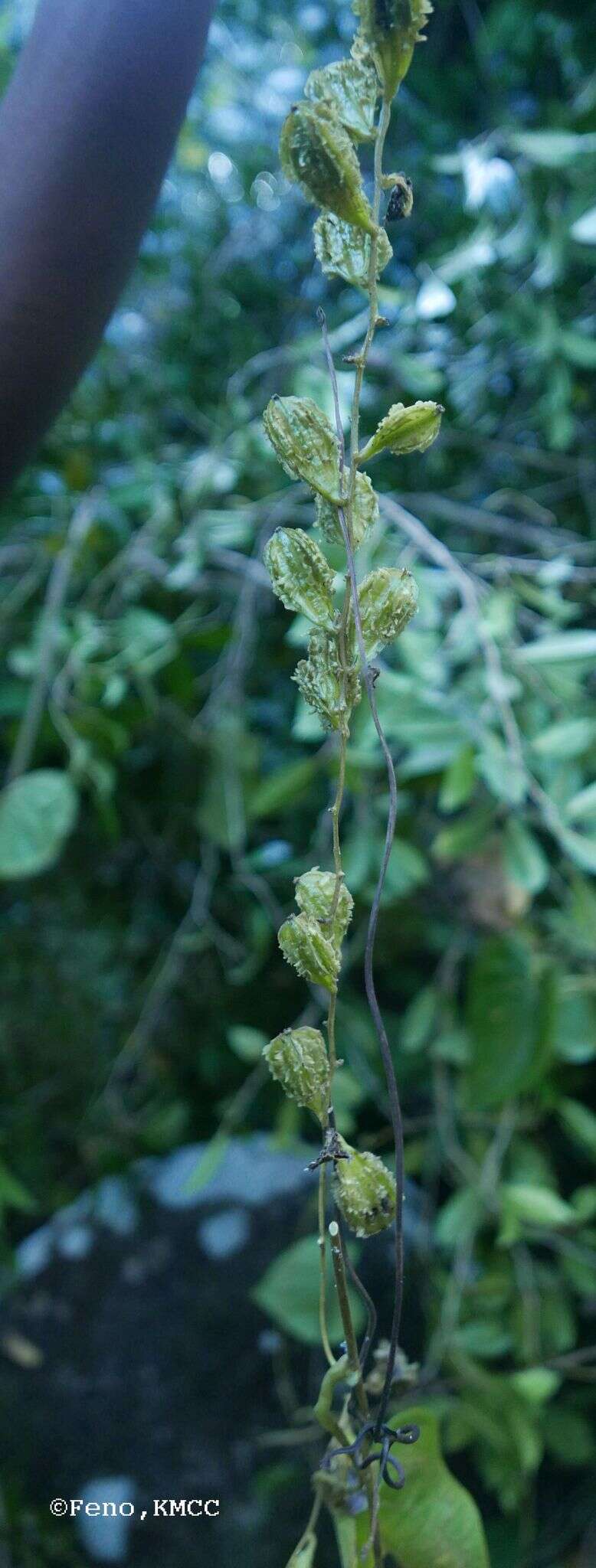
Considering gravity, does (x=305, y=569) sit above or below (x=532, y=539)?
below

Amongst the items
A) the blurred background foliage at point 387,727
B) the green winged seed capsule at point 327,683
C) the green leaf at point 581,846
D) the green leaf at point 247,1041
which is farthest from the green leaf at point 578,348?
the green winged seed capsule at point 327,683

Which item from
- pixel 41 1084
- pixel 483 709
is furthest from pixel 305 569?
pixel 41 1084

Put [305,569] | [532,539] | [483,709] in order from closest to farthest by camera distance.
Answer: [305,569] → [483,709] → [532,539]

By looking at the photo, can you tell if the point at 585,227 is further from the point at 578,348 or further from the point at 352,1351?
the point at 352,1351

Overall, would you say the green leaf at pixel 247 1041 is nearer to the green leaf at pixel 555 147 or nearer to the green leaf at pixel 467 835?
the green leaf at pixel 467 835

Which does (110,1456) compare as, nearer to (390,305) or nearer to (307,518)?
(307,518)

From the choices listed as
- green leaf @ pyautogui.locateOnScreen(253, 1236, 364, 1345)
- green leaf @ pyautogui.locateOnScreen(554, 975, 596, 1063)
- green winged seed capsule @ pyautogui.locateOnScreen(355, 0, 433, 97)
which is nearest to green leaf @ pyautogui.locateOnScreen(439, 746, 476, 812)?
green leaf @ pyautogui.locateOnScreen(554, 975, 596, 1063)
